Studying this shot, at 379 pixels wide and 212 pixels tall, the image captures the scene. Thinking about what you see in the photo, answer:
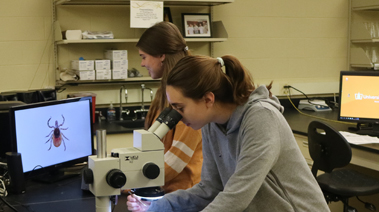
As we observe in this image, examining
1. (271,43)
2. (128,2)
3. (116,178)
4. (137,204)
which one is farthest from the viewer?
(271,43)

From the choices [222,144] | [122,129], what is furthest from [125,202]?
[122,129]

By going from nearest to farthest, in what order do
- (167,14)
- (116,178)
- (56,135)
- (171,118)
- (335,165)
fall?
(116,178) → (171,118) → (56,135) → (335,165) → (167,14)

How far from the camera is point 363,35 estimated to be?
4391 mm

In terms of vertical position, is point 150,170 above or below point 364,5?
below

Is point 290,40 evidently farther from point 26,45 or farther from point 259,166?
point 259,166

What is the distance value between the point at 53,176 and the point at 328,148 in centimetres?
166

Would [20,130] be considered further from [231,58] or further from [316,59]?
[316,59]

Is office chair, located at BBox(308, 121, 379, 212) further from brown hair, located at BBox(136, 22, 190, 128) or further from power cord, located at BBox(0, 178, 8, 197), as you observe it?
power cord, located at BBox(0, 178, 8, 197)

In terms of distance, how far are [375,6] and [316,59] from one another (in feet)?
2.37

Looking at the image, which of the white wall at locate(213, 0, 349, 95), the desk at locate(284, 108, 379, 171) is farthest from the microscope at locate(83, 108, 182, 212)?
the white wall at locate(213, 0, 349, 95)

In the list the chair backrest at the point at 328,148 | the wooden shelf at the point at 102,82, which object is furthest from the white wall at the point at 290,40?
the chair backrest at the point at 328,148

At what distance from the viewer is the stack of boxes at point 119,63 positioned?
356 cm

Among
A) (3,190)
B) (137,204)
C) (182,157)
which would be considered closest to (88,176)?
(137,204)

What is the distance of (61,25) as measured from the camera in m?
3.62
